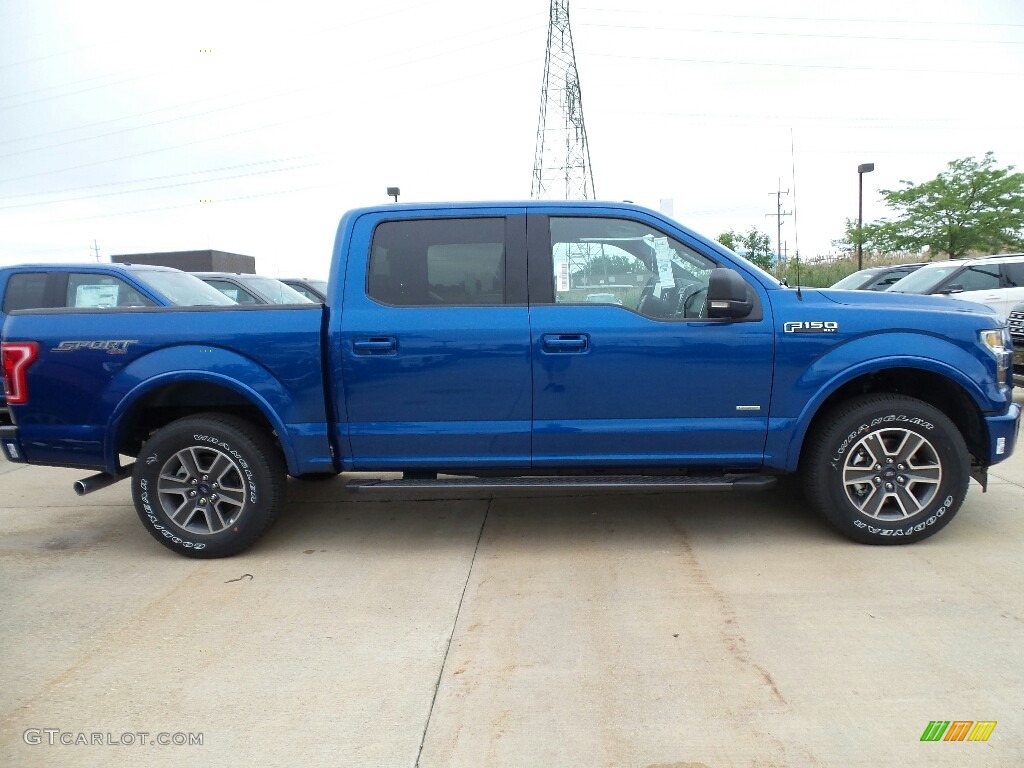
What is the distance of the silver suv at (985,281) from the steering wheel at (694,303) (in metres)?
7.88

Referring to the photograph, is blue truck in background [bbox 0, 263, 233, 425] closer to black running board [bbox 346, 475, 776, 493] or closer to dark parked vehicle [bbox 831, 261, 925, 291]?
black running board [bbox 346, 475, 776, 493]

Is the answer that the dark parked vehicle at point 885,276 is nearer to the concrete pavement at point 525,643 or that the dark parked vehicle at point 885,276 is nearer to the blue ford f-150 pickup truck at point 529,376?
the concrete pavement at point 525,643

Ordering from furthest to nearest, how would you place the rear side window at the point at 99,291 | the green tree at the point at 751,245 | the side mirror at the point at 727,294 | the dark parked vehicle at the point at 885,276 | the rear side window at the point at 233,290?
the green tree at the point at 751,245 < the dark parked vehicle at the point at 885,276 < the rear side window at the point at 233,290 < the rear side window at the point at 99,291 < the side mirror at the point at 727,294

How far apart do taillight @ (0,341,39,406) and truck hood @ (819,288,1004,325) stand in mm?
4569

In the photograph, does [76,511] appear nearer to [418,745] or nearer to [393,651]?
[393,651]

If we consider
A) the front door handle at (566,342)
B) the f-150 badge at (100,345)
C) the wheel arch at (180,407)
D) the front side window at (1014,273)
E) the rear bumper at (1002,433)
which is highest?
the front side window at (1014,273)

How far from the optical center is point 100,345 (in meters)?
4.19

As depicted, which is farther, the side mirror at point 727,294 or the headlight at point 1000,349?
the headlight at point 1000,349

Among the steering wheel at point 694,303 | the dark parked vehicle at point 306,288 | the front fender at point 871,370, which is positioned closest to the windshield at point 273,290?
the dark parked vehicle at point 306,288

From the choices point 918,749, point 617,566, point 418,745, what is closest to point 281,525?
point 617,566

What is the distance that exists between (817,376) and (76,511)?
5403 millimetres

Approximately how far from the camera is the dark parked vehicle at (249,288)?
941 cm

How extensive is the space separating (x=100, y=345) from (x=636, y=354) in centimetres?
309

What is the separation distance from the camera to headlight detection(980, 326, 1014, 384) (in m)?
4.16
